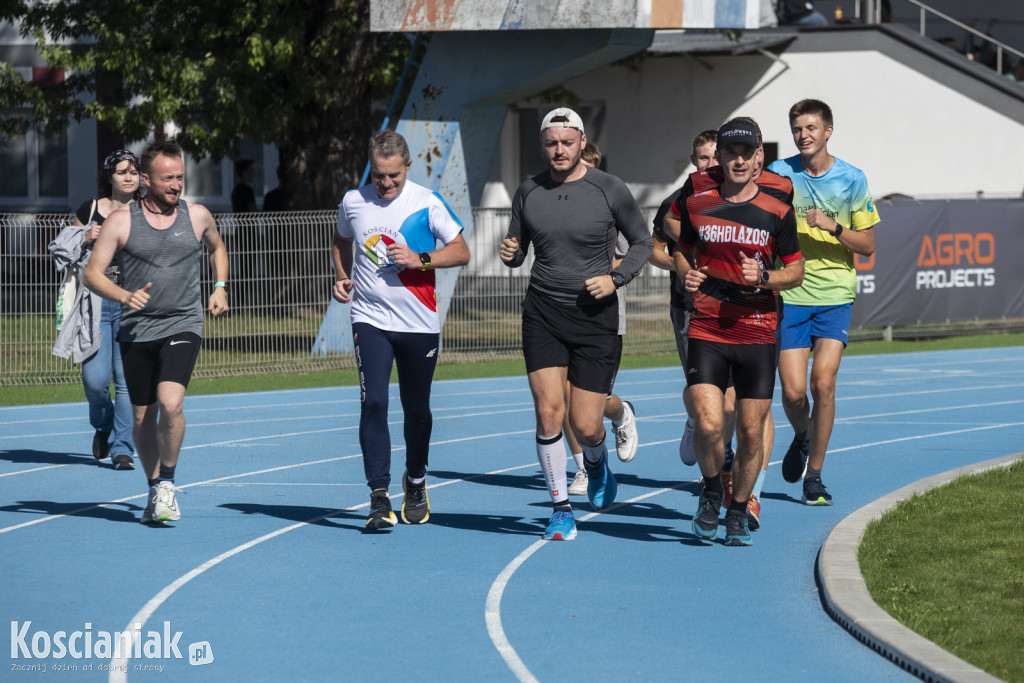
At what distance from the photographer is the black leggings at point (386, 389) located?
26.5 feet

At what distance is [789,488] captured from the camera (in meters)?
9.74

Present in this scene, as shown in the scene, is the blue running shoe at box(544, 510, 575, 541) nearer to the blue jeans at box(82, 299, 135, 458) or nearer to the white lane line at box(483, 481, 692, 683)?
the white lane line at box(483, 481, 692, 683)

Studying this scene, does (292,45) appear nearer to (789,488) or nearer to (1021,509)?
(789,488)

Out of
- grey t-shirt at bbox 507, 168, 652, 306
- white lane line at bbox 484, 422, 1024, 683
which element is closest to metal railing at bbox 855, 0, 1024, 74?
white lane line at bbox 484, 422, 1024, 683

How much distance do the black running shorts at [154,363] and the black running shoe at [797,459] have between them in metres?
3.88

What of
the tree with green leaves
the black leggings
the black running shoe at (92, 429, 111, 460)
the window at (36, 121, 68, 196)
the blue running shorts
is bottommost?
the black running shoe at (92, 429, 111, 460)

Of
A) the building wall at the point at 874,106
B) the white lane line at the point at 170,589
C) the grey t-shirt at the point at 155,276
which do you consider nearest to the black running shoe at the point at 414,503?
the white lane line at the point at 170,589

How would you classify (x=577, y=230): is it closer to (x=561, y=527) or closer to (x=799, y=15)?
(x=561, y=527)

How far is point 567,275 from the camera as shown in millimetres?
7816

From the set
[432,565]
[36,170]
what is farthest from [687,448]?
[36,170]

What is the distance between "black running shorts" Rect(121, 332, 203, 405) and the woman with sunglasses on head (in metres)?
1.58

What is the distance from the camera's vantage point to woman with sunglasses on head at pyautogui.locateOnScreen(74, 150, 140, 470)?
9.81 m

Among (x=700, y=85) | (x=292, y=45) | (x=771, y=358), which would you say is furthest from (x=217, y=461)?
(x=700, y=85)

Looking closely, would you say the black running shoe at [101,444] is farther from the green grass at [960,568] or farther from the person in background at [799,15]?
the person in background at [799,15]
